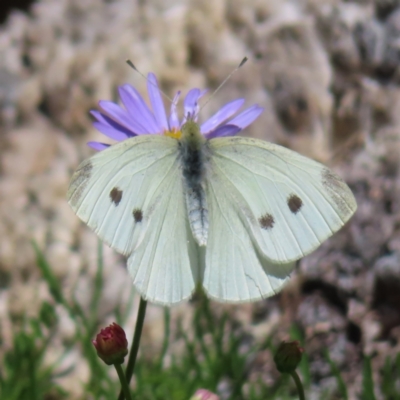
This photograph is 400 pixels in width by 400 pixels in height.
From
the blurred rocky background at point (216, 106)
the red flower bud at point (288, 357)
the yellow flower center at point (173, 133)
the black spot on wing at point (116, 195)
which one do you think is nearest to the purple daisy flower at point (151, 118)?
the yellow flower center at point (173, 133)

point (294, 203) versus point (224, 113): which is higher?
point (224, 113)

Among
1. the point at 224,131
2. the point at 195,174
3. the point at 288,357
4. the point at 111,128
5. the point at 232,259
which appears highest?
the point at 111,128

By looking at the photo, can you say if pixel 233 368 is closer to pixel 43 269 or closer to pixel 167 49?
pixel 43 269

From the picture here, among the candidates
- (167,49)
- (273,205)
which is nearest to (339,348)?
(273,205)

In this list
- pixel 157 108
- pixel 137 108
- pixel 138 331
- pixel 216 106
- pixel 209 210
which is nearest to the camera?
pixel 138 331

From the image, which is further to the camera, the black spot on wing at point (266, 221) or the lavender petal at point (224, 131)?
the lavender petal at point (224, 131)

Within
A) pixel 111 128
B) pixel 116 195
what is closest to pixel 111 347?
pixel 116 195

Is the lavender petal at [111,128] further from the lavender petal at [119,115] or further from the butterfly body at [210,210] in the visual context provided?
the butterfly body at [210,210]

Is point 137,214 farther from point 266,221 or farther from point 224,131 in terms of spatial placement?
point 224,131
